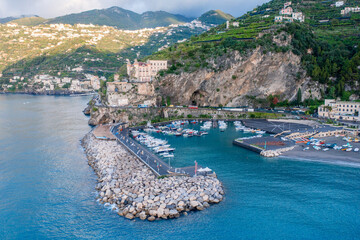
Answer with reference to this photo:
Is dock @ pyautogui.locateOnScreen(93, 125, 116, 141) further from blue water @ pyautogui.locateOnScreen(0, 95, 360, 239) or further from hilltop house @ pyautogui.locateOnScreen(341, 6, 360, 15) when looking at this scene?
hilltop house @ pyautogui.locateOnScreen(341, 6, 360, 15)

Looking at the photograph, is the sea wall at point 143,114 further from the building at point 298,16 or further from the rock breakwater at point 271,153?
the building at point 298,16

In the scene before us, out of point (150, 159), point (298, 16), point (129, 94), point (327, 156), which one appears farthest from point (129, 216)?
point (298, 16)

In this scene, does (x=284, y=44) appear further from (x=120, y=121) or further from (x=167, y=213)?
(x=167, y=213)

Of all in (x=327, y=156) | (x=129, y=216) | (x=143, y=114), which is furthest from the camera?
(x=143, y=114)

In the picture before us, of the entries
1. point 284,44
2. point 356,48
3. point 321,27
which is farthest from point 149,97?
point 321,27

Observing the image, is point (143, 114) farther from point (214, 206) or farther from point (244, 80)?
point (214, 206)

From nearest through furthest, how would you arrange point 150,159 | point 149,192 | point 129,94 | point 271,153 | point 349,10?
1. point 149,192
2. point 150,159
3. point 271,153
4. point 129,94
5. point 349,10
